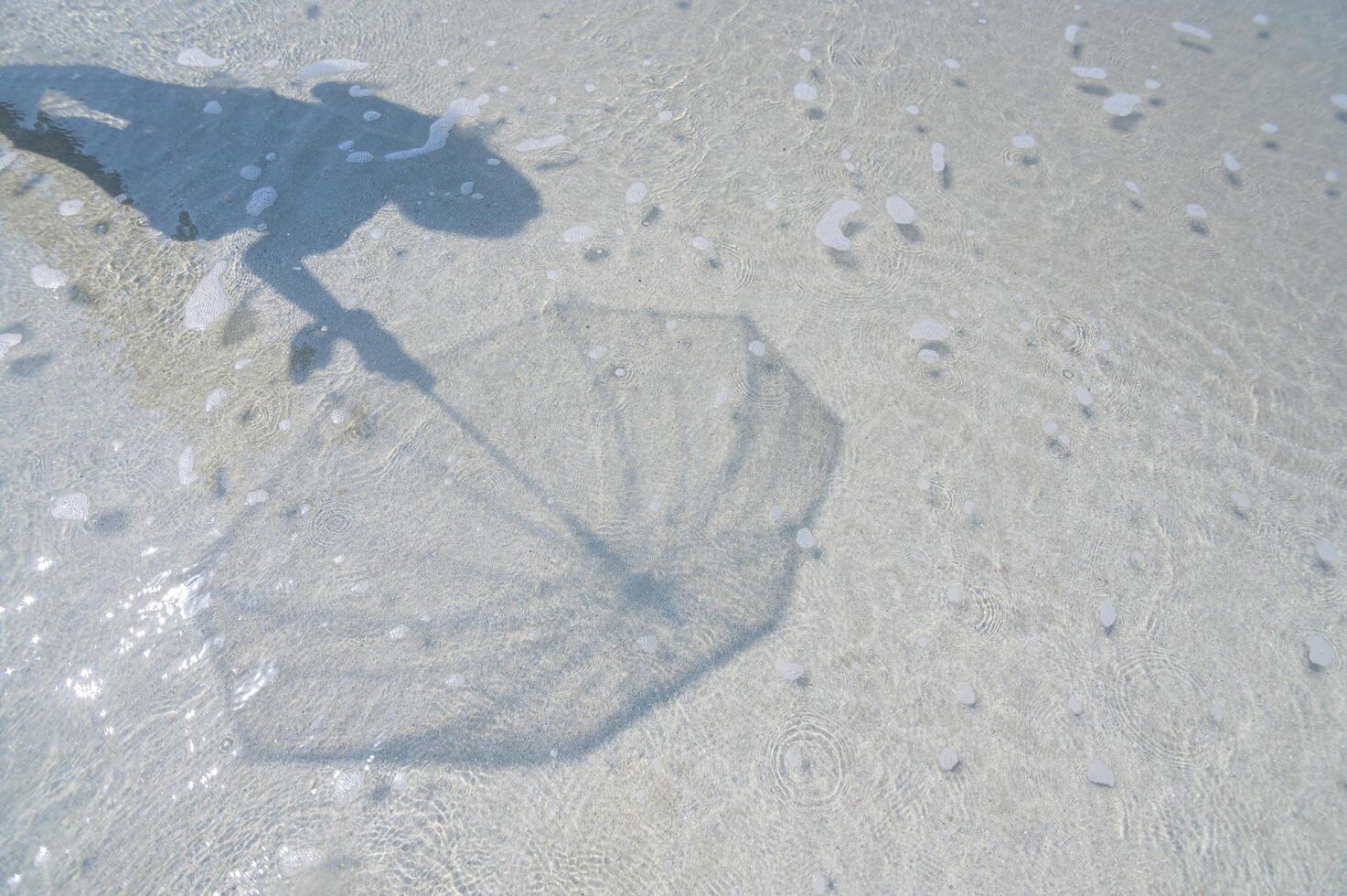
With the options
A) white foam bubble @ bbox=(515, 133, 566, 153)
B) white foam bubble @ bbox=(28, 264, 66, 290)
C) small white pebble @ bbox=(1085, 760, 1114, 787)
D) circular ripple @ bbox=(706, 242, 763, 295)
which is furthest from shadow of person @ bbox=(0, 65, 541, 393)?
small white pebble @ bbox=(1085, 760, 1114, 787)

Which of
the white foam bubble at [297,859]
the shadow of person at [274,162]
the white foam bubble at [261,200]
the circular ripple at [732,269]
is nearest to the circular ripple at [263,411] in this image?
the shadow of person at [274,162]

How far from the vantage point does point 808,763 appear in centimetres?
198

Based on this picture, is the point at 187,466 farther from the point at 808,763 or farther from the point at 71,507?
the point at 808,763

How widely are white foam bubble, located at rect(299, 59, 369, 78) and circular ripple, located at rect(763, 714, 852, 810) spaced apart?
354cm

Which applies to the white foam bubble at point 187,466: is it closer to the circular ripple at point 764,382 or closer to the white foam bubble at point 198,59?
the circular ripple at point 764,382

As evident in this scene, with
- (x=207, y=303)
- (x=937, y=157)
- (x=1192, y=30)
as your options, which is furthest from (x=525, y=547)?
(x=1192, y=30)

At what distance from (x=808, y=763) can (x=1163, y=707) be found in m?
1.03

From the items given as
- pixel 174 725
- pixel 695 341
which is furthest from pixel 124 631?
pixel 695 341

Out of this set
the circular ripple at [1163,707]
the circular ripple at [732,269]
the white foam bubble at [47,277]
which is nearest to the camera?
the circular ripple at [1163,707]

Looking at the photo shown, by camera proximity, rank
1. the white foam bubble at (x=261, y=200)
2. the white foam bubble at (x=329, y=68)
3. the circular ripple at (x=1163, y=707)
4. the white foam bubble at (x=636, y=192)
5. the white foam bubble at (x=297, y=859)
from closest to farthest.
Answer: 1. the white foam bubble at (x=297, y=859)
2. the circular ripple at (x=1163, y=707)
3. the white foam bubble at (x=261, y=200)
4. the white foam bubble at (x=636, y=192)
5. the white foam bubble at (x=329, y=68)

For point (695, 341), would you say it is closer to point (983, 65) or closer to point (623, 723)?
point (623, 723)

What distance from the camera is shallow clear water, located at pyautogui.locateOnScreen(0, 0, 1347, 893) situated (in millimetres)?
1920

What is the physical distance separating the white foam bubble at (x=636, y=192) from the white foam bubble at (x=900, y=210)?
3.38 ft

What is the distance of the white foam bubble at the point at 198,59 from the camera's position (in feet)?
11.6
